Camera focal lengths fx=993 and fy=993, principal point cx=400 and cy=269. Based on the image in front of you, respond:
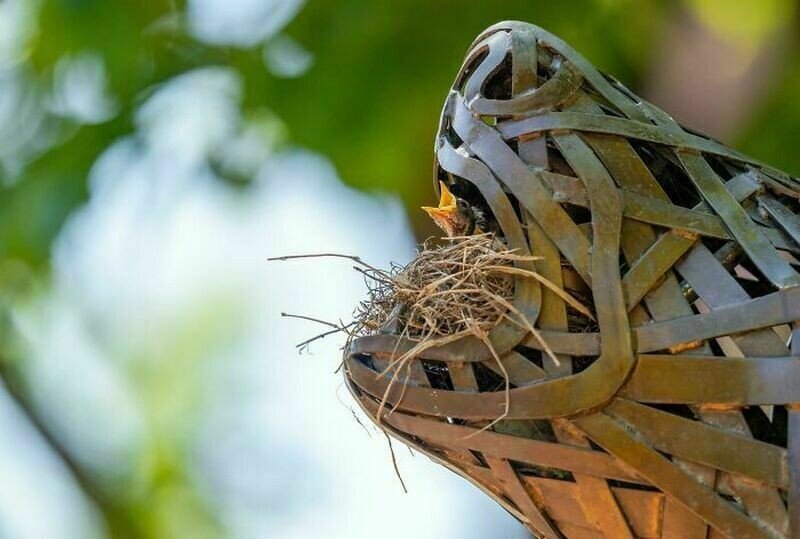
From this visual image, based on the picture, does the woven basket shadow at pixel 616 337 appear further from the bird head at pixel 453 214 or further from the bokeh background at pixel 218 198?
the bokeh background at pixel 218 198

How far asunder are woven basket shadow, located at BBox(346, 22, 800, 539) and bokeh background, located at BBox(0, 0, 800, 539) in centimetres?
38

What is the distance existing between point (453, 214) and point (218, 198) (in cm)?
83

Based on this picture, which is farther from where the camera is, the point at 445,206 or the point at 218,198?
the point at 218,198

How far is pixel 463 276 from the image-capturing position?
0.48 metres

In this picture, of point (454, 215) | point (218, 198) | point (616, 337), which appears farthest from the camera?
point (218, 198)

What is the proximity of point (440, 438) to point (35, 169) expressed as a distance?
0.99 meters

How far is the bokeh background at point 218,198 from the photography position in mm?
1019

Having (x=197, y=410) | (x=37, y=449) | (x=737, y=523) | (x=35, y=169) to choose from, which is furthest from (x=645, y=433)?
(x=37, y=449)

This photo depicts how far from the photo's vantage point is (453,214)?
1.76 feet

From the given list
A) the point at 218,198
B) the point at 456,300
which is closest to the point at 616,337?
the point at 456,300

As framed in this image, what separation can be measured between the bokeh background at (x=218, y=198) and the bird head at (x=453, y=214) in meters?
0.31

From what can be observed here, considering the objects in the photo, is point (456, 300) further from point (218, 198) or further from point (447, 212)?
point (218, 198)

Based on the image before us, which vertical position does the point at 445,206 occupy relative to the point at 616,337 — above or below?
above

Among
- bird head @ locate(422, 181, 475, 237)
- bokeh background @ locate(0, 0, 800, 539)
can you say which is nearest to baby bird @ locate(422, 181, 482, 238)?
bird head @ locate(422, 181, 475, 237)
